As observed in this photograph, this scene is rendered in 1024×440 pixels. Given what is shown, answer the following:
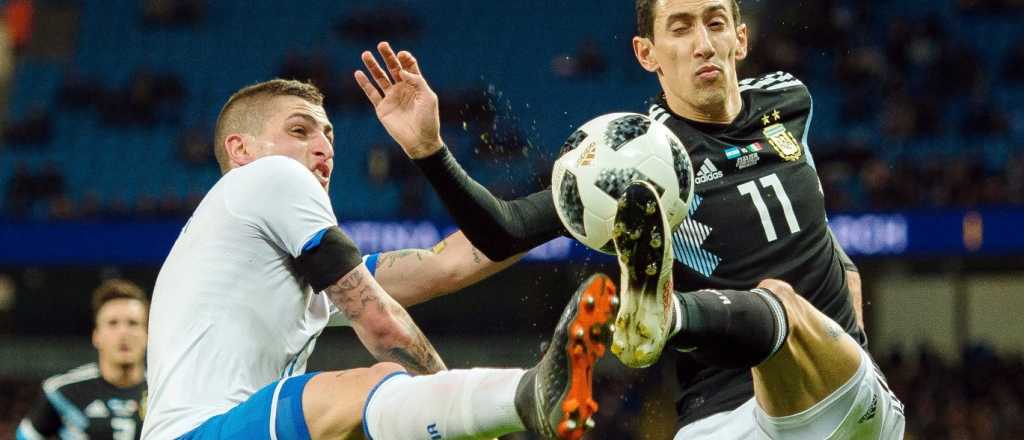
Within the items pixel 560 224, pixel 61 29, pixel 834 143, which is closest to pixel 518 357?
pixel 834 143

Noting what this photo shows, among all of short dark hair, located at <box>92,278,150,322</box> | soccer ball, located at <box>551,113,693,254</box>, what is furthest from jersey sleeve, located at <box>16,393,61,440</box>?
soccer ball, located at <box>551,113,693,254</box>

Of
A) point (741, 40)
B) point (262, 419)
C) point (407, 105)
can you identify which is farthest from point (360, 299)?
point (741, 40)

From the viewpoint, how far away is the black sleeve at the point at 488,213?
482 centimetres

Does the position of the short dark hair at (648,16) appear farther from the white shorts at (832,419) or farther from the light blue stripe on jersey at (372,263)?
the light blue stripe on jersey at (372,263)

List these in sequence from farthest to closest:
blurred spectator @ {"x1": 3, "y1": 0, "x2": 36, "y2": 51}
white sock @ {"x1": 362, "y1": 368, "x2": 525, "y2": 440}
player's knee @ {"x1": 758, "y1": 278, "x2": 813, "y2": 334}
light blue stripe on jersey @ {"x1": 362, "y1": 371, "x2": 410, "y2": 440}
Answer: blurred spectator @ {"x1": 3, "y1": 0, "x2": 36, "y2": 51} → player's knee @ {"x1": 758, "y1": 278, "x2": 813, "y2": 334} → light blue stripe on jersey @ {"x1": 362, "y1": 371, "x2": 410, "y2": 440} → white sock @ {"x1": 362, "y1": 368, "x2": 525, "y2": 440}

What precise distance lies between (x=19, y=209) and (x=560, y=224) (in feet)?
54.0

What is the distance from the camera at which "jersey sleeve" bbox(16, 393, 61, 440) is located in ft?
24.3

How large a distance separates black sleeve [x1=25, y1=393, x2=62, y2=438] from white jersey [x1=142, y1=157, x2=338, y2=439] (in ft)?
10.3

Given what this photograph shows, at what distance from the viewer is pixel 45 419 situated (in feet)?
24.7

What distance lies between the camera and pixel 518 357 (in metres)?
19.7

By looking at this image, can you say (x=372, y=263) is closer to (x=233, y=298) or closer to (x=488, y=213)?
(x=488, y=213)

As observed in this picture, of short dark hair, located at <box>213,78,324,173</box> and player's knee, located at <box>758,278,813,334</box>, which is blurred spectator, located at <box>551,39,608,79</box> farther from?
player's knee, located at <box>758,278,813,334</box>

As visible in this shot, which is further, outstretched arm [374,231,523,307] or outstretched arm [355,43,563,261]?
outstretched arm [374,231,523,307]

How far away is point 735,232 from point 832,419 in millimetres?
785
